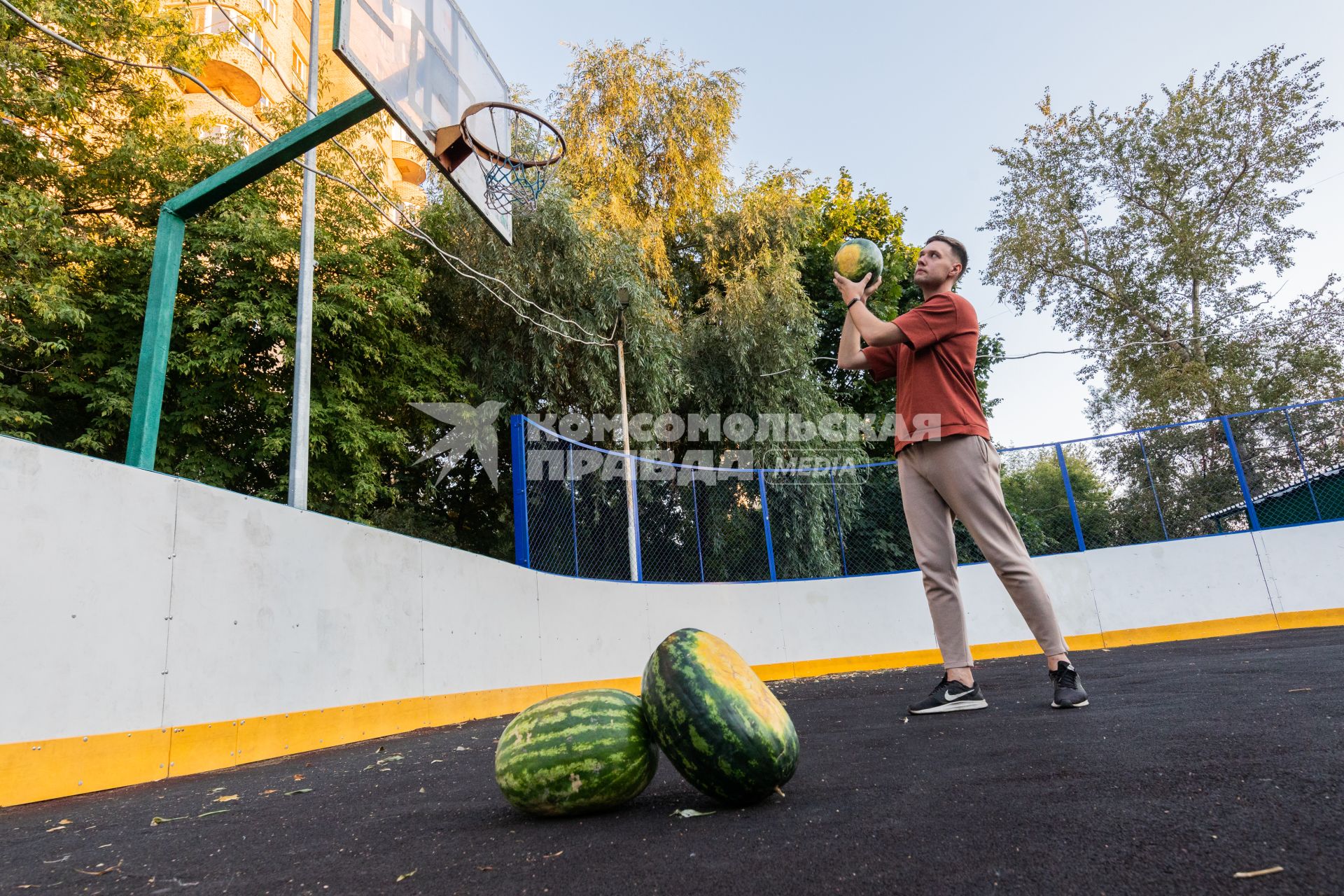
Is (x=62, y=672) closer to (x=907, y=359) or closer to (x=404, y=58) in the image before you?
(x=907, y=359)

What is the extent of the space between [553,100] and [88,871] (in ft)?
48.7

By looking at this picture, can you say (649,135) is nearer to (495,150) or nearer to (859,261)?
(495,150)

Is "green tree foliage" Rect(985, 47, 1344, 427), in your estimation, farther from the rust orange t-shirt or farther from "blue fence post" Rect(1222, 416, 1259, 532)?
the rust orange t-shirt

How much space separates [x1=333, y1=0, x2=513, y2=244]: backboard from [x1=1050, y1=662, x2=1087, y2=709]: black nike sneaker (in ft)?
17.4

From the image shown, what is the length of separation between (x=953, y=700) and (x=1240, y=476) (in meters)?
9.39

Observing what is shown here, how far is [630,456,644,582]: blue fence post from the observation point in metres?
9.22

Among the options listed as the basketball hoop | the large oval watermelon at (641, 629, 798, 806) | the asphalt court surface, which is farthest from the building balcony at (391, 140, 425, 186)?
the large oval watermelon at (641, 629, 798, 806)

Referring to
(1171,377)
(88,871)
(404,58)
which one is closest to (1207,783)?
(88,871)

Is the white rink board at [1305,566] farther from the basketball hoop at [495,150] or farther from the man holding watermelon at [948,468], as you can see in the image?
the basketball hoop at [495,150]

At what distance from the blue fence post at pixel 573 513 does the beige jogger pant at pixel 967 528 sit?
4.88 metres

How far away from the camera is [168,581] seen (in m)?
3.64

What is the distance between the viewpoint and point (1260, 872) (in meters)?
1.10

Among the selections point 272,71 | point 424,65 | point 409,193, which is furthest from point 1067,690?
point 409,193

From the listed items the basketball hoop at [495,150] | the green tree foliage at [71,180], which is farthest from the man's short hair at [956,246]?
the green tree foliage at [71,180]
